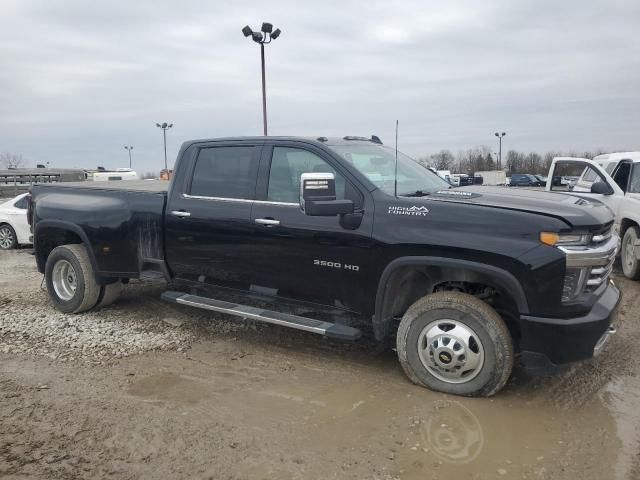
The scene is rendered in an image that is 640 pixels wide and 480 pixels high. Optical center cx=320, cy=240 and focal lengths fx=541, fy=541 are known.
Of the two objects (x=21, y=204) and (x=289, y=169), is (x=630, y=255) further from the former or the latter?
(x=21, y=204)

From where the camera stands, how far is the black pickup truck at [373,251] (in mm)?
3672

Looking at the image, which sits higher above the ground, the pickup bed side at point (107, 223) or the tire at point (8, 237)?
the pickup bed side at point (107, 223)

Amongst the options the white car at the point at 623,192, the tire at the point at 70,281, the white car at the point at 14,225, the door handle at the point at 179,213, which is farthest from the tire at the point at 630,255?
the white car at the point at 14,225

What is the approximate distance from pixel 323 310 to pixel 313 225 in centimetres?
73

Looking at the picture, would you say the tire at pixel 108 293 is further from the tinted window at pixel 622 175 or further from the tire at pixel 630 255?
the tinted window at pixel 622 175

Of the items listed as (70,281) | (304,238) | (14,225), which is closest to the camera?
(304,238)

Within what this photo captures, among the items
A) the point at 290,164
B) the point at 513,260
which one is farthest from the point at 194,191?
the point at 513,260

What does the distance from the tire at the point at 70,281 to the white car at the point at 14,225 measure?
6.78m

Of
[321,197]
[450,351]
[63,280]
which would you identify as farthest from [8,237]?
[450,351]

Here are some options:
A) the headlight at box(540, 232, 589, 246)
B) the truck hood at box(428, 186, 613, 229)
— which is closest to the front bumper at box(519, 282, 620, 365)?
the headlight at box(540, 232, 589, 246)

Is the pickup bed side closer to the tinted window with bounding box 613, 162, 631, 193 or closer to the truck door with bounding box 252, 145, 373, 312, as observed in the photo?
the truck door with bounding box 252, 145, 373, 312

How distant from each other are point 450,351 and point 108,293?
13.8ft

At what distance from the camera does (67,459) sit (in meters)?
3.22

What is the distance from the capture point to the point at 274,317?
4.67 metres
